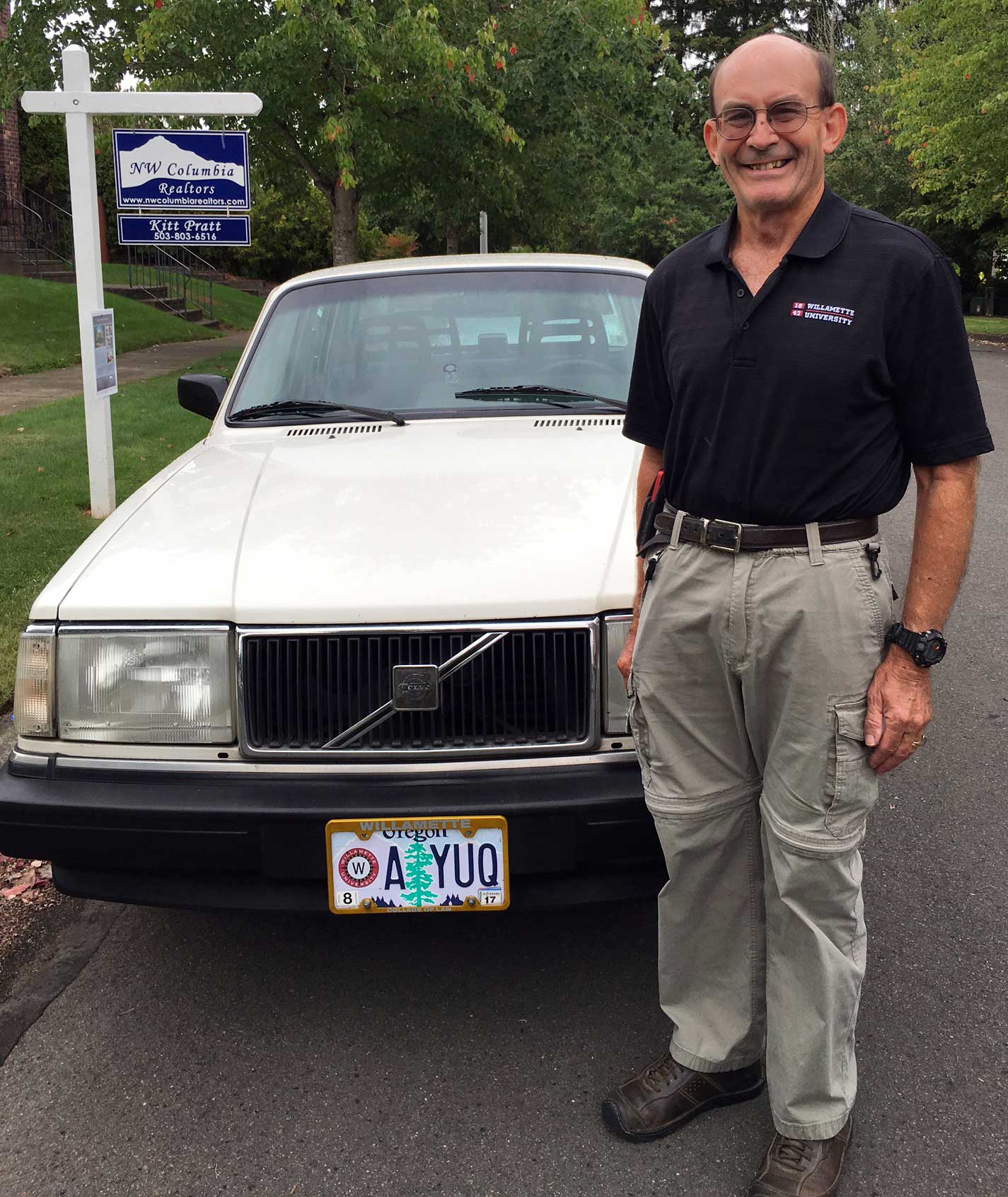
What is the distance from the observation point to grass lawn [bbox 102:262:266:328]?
79.7 ft

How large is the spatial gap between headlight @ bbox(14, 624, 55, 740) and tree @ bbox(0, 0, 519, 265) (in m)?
10.9

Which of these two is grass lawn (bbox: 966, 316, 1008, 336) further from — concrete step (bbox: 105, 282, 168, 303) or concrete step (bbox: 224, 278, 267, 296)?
concrete step (bbox: 224, 278, 267, 296)

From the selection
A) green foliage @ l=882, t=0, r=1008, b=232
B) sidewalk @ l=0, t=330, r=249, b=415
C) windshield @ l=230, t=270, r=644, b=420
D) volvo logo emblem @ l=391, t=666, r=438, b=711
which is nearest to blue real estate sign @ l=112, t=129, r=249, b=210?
windshield @ l=230, t=270, r=644, b=420

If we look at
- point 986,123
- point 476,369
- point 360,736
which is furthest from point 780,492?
point 986,123

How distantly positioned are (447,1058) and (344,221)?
14466 mm

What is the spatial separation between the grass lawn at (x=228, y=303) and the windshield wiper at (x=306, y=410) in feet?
63.6

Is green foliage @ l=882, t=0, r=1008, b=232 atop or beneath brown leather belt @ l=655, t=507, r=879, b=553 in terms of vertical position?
atop

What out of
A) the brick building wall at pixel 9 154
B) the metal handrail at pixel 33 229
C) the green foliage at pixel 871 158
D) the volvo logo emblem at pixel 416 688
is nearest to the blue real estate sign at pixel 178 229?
the volvo logo emblem at pixel 416 688

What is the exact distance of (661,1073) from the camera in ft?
8.09

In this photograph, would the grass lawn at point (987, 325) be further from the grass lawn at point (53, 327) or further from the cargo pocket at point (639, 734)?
the cargo pocket at point (639, 734)

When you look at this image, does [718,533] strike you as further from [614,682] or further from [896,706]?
[614,682]

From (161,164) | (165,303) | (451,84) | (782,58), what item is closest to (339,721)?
(782,58)

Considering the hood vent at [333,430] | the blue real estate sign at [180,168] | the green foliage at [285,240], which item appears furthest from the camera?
the green foliage at [285,240]

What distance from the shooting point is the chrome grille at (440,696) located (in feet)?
8.23
